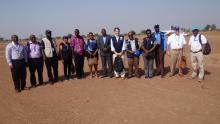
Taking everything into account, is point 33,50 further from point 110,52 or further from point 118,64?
point 118,64

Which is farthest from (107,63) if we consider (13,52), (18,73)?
(13,52)

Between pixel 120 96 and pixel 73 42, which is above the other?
pixel 73 42

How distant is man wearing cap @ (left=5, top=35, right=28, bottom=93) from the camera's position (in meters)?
9.00

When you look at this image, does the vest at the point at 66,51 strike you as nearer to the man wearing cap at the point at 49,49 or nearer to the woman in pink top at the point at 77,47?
the woman in pink top at the point at 77,47

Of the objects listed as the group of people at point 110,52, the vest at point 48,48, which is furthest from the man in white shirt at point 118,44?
the vest at point 48,48

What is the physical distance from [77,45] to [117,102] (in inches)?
152

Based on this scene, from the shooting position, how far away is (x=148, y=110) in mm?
6703

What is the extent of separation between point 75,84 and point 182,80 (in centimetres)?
390

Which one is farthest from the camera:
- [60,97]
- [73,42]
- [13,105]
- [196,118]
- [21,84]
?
[73,42]

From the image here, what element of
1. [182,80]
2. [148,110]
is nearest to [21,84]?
[148,110]

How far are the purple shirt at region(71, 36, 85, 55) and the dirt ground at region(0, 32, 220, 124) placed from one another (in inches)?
47.4

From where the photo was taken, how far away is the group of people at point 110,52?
9.66 meters

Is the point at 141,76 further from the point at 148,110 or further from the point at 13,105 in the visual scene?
the point at 13,105

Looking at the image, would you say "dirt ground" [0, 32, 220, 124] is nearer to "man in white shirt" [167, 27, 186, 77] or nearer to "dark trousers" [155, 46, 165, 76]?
"dark trousers" [155, 46, 165, 76]
